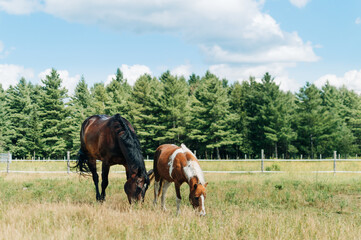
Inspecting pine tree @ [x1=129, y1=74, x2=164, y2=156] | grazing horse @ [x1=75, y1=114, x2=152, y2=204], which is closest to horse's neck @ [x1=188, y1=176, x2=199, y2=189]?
grazing horse @ [x1=75, y1=114, x2=152, y2=204]

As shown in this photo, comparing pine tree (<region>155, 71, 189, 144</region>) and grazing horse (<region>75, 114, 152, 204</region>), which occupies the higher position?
pine tree (<region>155, 71, 189, 144</region>)

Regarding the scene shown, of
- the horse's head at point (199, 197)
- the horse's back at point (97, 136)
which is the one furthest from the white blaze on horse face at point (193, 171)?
the horse's back at point (97, 136)

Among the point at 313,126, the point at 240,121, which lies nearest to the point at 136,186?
the point at 313,126

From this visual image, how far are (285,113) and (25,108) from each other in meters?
42.7

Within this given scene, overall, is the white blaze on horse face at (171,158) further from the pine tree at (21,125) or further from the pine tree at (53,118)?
the pine tree at (21,125)

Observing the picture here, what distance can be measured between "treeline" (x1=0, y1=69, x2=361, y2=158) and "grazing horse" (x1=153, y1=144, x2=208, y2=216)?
34.4 m

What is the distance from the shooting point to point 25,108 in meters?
51.1

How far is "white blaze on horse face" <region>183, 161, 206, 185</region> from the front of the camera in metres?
6.27

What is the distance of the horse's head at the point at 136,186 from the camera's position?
666 cm

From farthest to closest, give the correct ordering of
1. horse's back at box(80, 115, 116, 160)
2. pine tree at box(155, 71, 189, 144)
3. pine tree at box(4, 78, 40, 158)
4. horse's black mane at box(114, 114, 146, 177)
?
pine tree at box(4, 78, 40, 158)
pine tree at box(155, 71, 189, 144)
horse's back at box(80, 115, 116, 160)
horse's black mane at box(114, 114, 146, 177)

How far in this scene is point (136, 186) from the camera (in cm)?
672

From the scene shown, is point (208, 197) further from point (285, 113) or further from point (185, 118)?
point (285, 113)

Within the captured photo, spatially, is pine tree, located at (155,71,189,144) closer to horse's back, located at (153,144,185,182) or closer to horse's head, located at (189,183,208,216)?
horse's back, located at (153,144,185,182)

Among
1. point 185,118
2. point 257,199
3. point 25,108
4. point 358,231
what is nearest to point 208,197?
point 257,199
